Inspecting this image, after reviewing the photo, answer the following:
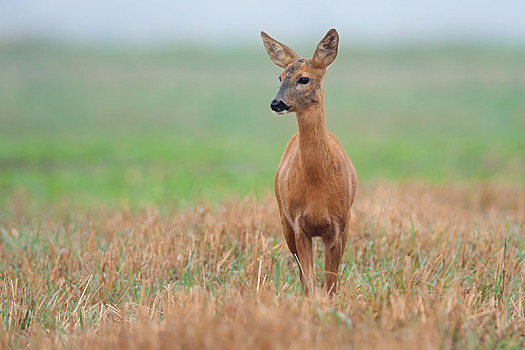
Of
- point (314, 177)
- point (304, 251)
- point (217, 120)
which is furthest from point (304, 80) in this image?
point (217, 120)

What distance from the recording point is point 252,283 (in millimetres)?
6078

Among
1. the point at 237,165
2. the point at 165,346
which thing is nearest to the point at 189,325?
the point at 165,346

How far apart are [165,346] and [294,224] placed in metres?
2.05

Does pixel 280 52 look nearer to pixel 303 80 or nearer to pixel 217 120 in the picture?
pixel 303 80

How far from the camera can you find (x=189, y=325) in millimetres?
4137

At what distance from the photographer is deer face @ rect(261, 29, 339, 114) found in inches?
209

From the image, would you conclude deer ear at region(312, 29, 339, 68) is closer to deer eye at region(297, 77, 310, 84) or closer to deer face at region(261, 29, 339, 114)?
deer face at region(261, 29, 339, 114)

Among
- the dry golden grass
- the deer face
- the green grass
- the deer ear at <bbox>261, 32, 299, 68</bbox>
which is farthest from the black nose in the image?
the green grass

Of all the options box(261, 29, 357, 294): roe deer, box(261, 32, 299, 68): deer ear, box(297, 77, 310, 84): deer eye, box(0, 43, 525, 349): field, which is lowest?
box(0, 43, 525, 349): field

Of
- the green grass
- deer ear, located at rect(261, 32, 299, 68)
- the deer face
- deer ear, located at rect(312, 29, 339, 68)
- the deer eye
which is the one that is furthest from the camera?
the green grass

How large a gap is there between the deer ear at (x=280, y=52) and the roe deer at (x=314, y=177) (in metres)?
0.22

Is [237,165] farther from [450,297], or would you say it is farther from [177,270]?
[450,297]

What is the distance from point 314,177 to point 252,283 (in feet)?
3.94

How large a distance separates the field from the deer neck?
0.85 metres
